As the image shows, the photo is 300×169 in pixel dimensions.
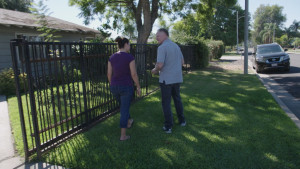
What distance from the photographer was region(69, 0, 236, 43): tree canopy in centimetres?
1305

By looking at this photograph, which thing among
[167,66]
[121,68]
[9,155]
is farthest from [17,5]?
[167,66]

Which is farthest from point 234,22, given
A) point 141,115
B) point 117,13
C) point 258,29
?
point 258,29

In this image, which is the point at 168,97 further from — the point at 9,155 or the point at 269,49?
the point at 269,49

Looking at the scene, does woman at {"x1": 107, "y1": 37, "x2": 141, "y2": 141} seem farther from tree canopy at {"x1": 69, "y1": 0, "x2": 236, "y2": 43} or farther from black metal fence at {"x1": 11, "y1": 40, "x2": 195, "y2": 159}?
tree canopy at {"x1": 69, "y1": 0, "x2": 236, "y2": 43}

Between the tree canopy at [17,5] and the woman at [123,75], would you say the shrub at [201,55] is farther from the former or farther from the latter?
the tree canopy at [17,5]

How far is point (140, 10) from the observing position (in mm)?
13617

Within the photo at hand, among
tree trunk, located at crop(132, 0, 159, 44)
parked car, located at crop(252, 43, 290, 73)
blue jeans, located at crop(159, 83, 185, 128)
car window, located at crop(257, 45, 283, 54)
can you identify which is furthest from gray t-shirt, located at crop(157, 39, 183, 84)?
car window, located at crop(257, 45, 283, 54)

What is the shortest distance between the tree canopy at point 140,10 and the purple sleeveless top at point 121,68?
9466 millimetres

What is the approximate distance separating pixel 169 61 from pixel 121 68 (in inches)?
34.5

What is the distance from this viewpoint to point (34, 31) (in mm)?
11844

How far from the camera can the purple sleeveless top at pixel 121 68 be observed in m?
3.76

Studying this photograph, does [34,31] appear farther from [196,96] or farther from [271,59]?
[271,59]

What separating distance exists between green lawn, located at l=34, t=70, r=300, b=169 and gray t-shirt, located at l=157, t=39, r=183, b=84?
1.01m

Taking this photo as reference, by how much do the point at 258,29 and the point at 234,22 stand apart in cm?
8115
